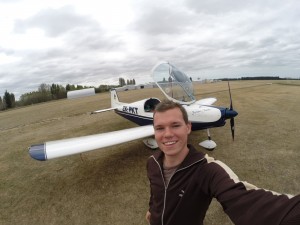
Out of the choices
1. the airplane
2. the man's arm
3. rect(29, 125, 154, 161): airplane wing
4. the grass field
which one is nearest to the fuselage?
the airplane

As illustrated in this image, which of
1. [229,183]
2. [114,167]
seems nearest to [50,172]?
[114,167]

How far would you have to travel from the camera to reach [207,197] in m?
1.64

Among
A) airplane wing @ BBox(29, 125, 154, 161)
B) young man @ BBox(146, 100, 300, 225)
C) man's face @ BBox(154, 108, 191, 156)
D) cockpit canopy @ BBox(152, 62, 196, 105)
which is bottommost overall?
airplane wing @ BBox(29, 125, 154, 161)

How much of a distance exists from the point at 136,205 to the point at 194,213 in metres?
3.41

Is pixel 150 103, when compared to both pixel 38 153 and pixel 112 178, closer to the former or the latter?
pixel 112 178

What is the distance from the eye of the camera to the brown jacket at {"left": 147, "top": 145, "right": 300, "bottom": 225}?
1.00 meters

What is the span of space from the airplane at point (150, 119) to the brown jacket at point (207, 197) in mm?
4063

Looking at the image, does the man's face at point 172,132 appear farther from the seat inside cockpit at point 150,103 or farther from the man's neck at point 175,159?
the seat inside cockpit at point 150,103

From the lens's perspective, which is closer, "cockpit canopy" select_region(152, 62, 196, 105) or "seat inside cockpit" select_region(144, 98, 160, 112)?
"cockpit canopy" select_region(152, 62, 196, 105)

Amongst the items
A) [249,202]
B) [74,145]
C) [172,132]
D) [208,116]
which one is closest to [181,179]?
[172,132]

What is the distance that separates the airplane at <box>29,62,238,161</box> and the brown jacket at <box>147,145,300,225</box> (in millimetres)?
4063

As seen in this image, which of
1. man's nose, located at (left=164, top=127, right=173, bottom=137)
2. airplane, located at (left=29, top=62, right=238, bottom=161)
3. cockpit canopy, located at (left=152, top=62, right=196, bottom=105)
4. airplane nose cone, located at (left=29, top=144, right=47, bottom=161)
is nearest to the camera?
man's nose, located at (left=164, top=127, right=173, bottom=137)

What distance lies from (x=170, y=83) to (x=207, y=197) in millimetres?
6737

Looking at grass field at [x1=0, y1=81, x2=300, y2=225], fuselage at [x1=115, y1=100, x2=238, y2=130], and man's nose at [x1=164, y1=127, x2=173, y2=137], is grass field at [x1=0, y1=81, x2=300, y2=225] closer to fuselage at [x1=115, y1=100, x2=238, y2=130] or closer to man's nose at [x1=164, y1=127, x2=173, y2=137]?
fuselage at [x1=115, y1=100, x2=238, y2=130]
